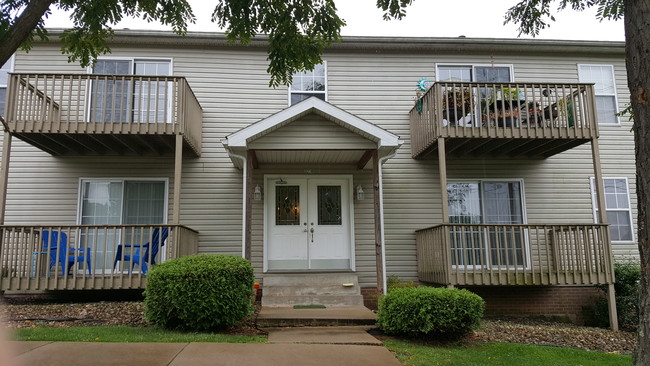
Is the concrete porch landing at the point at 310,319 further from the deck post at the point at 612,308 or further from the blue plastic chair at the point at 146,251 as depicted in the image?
the deck post at the point at 612,308

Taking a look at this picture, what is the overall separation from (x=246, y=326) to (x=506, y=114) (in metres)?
6.18

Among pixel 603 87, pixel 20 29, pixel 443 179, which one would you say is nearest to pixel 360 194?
pixel 443 179

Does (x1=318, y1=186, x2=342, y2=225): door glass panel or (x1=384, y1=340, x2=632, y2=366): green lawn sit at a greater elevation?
(x1=318, y1=186, x2=342, y2=225): door glass panel

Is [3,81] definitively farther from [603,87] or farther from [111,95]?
[603,87]

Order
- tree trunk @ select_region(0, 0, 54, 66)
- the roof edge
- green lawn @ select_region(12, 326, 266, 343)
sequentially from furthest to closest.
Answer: the roof edge → green lawn @ select_region(12, 326, 266, 343) → tree trunk @ select_region(0, 0, 54, 66)

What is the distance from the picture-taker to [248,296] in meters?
6.84

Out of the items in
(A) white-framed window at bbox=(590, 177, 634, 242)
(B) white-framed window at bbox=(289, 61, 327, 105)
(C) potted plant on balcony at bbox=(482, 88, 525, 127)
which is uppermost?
(B) white-framed window at bbox=(289, 61, 327, 105)

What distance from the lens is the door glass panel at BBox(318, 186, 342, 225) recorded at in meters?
10.1

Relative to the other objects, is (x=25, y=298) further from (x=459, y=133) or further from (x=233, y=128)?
(x=459, y=133)

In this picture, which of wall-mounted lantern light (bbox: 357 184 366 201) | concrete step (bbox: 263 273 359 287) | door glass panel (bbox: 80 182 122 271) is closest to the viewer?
concrete step (bbox: 263 273 359 287)

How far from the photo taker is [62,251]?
8.50 metres

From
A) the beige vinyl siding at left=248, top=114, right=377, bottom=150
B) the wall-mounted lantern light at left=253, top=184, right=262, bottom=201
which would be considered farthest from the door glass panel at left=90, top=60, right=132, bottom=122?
the wall-mounted lantern light at left=253, top=184, right=262, bottom=201

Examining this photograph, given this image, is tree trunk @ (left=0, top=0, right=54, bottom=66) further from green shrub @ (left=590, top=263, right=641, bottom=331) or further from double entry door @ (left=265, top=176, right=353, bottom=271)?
green shrub @ (left=590, top=263, right=641, bottom=331)

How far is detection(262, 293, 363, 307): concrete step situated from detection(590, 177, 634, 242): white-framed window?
6.00 m
